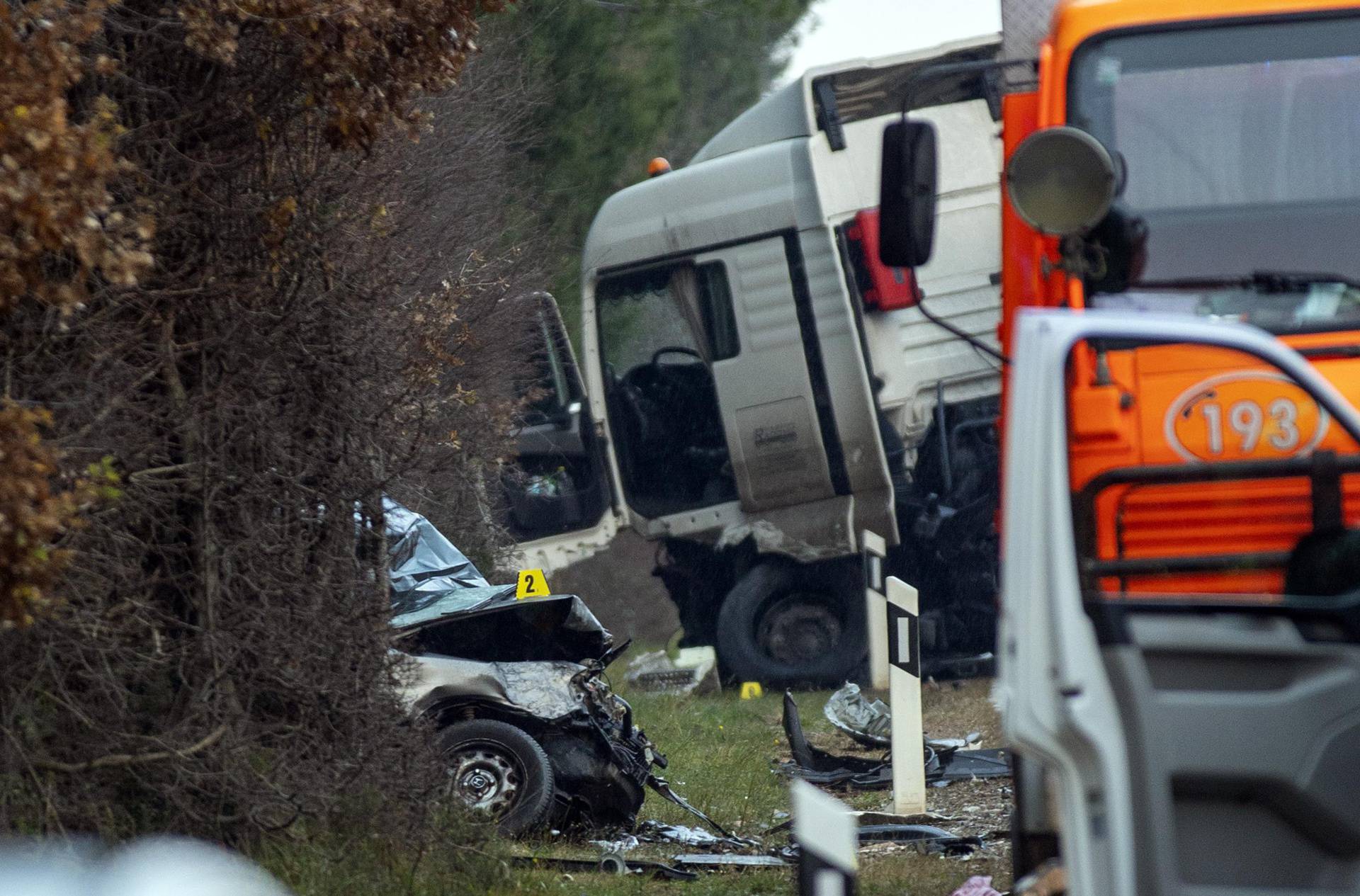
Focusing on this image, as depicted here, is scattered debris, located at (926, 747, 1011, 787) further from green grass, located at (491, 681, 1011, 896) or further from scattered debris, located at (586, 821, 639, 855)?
scattered debris, located at (586, 821, 639, 855)

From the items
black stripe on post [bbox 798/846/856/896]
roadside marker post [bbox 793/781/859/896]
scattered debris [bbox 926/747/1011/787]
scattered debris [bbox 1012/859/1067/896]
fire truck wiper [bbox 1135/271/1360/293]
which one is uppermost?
fire truck wiper [bbox 1135/271/1360/293]

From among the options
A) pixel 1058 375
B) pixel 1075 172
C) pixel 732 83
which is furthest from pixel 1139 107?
pixel 732 83

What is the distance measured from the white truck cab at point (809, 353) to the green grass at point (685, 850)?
244 centimetres

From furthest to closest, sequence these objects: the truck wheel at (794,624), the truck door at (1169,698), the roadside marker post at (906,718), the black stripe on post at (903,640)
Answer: the truck wheel at (794,624) < the black stripe on post at (903,640) < the roadside marker post at (906,718) < the truck door at (1169,698)

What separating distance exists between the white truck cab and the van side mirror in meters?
6.88

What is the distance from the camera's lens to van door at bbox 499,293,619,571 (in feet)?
48.6

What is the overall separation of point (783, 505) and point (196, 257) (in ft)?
28.0

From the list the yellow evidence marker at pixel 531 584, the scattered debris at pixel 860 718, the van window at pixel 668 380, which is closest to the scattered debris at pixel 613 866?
the yellow evidence marker at pixel 531 584

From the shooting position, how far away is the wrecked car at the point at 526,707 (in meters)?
6.94

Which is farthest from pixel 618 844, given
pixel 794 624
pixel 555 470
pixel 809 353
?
pixel 555 470

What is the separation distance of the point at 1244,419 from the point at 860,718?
650cm

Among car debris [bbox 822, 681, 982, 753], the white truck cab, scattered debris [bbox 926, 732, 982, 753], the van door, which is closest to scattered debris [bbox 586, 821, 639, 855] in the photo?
scattered debris [bbox 926, 732, 982, 753]

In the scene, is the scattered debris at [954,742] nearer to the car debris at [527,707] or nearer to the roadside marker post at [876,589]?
the roadside marker post at [876,589]

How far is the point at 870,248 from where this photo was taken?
12750 millimetres
